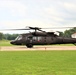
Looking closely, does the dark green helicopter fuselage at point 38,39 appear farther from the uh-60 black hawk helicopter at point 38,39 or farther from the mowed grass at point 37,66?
the mowed grass at point 37,66

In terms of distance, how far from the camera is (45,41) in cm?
3616

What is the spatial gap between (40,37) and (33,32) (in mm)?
1406

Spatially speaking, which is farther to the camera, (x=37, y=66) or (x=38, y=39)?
(x=38, y=39)

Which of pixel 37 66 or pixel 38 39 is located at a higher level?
pixel 38 39

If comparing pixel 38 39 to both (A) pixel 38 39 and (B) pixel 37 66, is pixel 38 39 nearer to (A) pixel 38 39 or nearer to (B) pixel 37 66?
(A) pixel 38 39

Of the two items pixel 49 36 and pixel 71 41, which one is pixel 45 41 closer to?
pixel 49 36

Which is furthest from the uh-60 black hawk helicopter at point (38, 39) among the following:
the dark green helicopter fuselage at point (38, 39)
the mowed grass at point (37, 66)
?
the mowed grass at point (37, 66)

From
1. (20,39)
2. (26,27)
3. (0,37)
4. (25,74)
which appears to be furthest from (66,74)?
(0,37)

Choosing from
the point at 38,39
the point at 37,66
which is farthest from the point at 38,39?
the point at 37,66

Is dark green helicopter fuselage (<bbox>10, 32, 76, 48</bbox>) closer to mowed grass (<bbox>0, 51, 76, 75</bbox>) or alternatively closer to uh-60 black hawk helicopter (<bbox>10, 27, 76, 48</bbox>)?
uh-60 black hawk helicopter (<bbox>10, 27, 76, 48</bbox>)

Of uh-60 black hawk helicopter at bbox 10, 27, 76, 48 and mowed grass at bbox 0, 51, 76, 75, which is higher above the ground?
uh-60 black hawk helicopter at bbox 10, 27, 76, 48

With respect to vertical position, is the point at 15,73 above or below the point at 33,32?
below

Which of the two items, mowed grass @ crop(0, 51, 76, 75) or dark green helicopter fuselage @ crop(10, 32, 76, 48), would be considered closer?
mowed grass @ crop(0, 51, 76, 75)

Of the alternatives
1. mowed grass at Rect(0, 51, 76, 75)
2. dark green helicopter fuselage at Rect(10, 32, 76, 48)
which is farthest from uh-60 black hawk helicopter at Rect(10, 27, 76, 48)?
mowed grass at Rect(0, 51, 76, 75)
